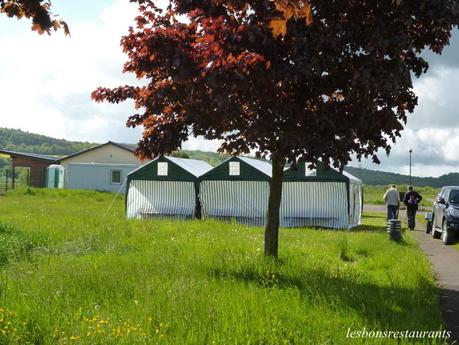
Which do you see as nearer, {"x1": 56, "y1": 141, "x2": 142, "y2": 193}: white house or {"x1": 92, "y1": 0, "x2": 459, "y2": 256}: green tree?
{"x1": 92, "y1": 0, "x2": 459, "y2": 256}: green tree

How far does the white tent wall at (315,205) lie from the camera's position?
2178 cm

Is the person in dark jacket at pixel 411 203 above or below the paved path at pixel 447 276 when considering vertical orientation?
above

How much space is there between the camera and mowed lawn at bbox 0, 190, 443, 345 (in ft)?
17.3

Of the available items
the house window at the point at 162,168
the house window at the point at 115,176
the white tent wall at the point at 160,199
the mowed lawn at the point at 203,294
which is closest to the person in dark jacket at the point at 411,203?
the white tent wall at the point at 160,199

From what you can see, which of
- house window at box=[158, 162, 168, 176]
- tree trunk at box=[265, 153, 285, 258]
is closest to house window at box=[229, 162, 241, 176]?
house window at box=[158, 162, 168, 176]

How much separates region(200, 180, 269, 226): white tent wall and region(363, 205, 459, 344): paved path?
241 inches

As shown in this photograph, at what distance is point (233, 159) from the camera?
2277 cm

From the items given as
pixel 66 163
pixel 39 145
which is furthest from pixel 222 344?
pixel 39 145

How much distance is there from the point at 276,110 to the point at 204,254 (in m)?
3.29

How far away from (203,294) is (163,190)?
17023mm

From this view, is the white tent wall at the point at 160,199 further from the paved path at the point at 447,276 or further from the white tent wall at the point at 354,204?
the paved path at the point at 447,276

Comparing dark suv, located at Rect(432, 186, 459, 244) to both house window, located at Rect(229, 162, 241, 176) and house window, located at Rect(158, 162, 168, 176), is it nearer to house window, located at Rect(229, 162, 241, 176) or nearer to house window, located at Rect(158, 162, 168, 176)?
house window, located at Rect(229, 162, 241, 176)

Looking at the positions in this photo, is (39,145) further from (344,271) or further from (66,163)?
(344,271)

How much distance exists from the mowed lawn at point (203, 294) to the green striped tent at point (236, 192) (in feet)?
34.7
